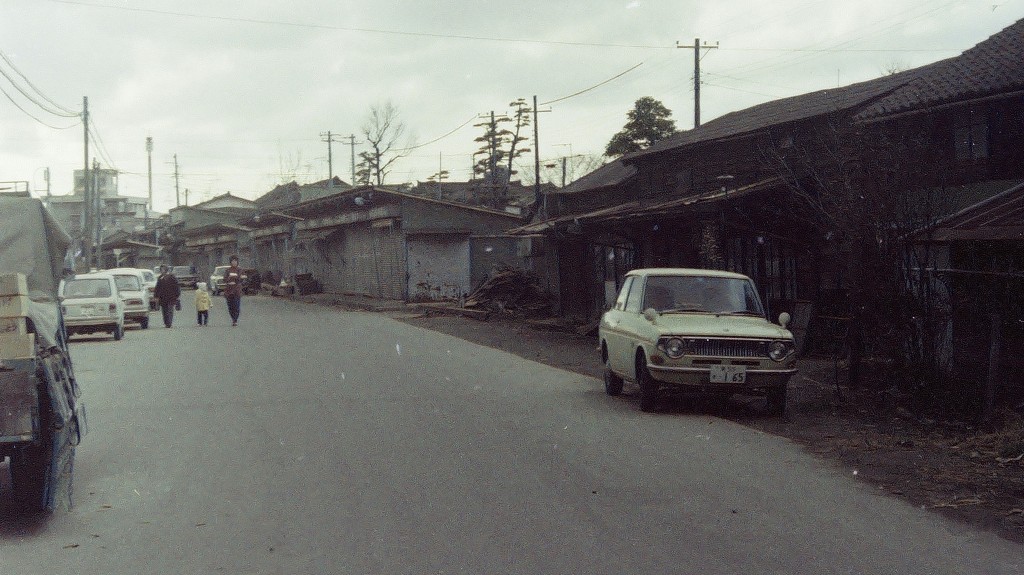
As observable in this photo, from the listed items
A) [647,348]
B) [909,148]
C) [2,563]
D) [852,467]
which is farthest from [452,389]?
[2,563]

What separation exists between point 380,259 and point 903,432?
39.2 metres

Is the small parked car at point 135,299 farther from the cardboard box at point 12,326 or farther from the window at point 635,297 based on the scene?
the cardboard box at point 12,326

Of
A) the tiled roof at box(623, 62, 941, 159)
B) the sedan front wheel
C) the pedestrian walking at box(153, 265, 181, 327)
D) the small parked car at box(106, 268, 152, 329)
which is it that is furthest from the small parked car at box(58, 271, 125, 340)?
the sedan front wheel

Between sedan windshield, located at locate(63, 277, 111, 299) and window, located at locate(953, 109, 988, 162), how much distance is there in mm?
20262

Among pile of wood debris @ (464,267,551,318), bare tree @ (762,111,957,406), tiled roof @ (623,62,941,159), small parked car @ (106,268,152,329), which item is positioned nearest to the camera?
bare tree @ (762,111,957,406)

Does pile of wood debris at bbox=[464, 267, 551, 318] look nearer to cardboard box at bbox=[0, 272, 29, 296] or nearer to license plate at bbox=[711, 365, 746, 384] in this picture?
license plate at bbox=[711, 365, 746, 384]

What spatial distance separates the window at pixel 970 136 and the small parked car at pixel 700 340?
643 cm

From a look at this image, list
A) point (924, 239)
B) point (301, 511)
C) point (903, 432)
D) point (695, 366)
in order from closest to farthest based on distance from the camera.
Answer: point (301, 511) → point (903, 432) → point (695, 366) → point (924, 239)

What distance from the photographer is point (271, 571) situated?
17.1 feet

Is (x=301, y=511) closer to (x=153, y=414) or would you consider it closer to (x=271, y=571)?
(x=271, y=571)

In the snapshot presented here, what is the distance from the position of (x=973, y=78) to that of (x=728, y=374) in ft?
28.9

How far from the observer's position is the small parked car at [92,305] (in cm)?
2455

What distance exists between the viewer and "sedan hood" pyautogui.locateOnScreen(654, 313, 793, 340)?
36.7 ft

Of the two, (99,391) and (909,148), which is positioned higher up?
(909,148)
